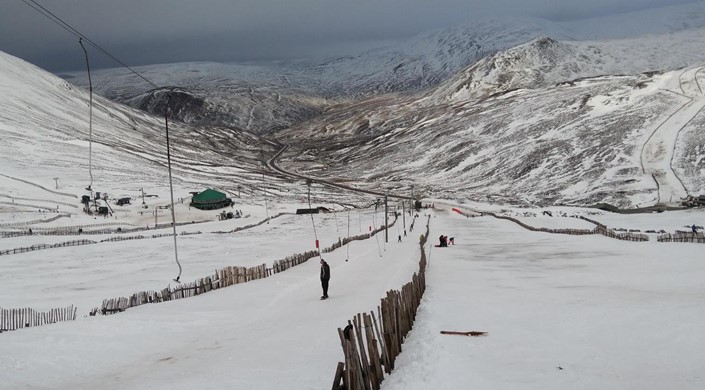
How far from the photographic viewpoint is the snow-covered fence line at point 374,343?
36.2 ft

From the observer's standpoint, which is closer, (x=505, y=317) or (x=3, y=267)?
(x=505, y=317)

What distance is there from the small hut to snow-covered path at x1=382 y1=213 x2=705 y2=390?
266ft

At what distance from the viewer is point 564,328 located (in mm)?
16328

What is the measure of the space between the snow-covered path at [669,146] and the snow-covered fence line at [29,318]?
94.6 m

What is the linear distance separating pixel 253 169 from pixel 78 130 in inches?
2221

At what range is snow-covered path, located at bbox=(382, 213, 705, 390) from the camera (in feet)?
39.4

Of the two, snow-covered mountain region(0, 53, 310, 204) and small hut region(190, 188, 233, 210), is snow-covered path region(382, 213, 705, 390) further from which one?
snow-covered mountain region(0, 53, 310, 204)

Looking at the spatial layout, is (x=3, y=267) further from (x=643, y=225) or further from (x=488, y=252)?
(x=643, y=225)

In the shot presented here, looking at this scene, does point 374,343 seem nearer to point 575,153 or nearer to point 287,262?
point 287,262

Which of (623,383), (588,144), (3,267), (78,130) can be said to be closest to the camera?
(623,383)

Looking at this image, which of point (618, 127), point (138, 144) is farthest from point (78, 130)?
point (618, 127)

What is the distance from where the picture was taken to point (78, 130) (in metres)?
176

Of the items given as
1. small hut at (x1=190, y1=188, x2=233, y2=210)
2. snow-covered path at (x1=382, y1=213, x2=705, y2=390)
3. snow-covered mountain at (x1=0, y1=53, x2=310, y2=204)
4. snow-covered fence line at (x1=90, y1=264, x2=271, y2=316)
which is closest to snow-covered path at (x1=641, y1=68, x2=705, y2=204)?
snow-covered path at (x1=382, y1=213, x2=705, y2=390)

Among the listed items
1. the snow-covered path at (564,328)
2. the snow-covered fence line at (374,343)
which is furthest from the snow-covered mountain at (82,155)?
the snow-covered fence line at (374,343)
